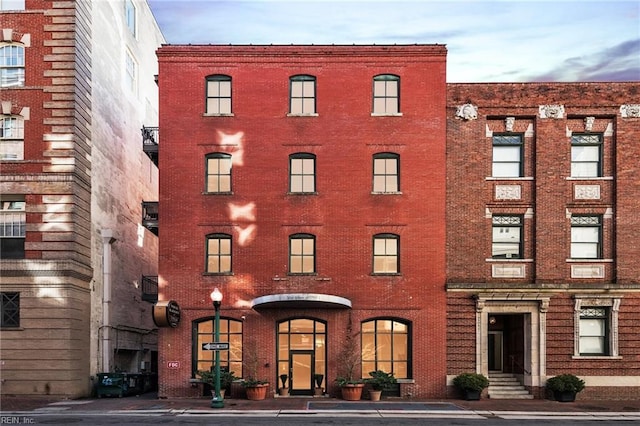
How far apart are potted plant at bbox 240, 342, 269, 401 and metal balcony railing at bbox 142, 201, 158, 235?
779cm

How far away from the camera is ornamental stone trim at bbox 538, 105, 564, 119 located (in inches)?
1217

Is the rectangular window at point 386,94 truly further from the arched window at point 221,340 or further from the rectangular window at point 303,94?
the arched window at point 221,340

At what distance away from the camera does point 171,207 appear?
31.2 metres

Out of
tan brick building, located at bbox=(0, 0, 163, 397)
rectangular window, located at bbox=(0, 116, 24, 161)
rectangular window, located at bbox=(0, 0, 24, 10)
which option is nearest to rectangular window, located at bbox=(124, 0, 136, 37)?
tan brick building, located at bbox=(0, 0, 163, 397)

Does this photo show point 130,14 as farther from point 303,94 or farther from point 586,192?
point 586,192

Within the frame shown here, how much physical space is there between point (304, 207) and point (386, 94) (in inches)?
252

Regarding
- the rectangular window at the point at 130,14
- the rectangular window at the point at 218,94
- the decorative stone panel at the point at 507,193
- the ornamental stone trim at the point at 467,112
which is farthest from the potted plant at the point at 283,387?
the rectangular window at the point at 130,14

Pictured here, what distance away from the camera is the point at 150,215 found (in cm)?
3516

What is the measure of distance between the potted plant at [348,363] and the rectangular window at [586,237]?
10.4 meters

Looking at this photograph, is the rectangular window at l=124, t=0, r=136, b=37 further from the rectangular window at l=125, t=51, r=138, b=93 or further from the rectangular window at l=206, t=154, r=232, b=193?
the rectangular window at l=206, t=154, r=232, b=193

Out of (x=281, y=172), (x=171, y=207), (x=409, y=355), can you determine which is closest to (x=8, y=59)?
(x=171, y=207)

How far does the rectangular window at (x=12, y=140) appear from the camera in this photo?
1219 inches

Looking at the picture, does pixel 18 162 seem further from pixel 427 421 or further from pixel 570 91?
pixel 570 91

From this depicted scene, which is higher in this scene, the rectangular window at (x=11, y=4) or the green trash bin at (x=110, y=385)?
the rectangular window at (x=11, y=4)
